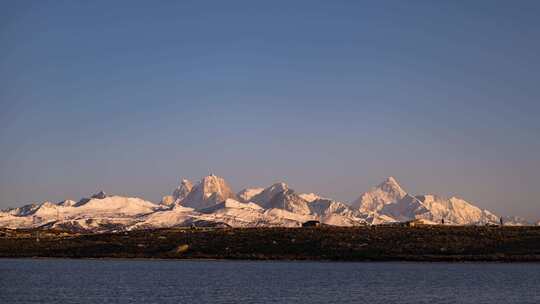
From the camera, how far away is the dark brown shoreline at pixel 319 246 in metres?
142

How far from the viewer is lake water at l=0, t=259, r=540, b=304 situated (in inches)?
2980

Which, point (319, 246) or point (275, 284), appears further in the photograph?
point (319, 246)

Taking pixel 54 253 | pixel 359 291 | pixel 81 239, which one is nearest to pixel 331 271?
pixel 359 291

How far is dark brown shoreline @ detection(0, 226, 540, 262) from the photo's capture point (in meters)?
142

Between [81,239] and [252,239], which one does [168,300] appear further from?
[81,239]

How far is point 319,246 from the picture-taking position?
15338 centimetres

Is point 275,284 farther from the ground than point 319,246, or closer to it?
closer to it

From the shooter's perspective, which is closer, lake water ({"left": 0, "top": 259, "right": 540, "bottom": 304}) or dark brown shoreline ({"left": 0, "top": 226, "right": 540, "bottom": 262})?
lake water ({"left": 0, "top": 259, "right": 540, "bottom": 304})

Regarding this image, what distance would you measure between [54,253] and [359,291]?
102439 millimetres

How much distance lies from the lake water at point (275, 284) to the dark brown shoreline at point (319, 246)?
55.6 feet

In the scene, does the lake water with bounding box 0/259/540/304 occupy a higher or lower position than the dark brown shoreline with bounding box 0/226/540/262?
lower

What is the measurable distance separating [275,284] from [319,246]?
2493 inches

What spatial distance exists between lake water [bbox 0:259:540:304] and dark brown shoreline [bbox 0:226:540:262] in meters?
16.9

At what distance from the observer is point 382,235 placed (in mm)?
163000
